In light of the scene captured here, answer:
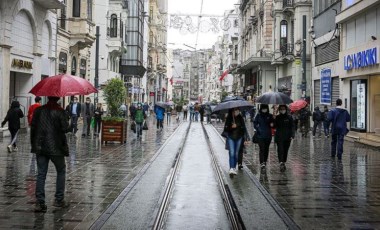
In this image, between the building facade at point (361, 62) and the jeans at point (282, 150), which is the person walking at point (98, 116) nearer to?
the building facade at point (361, 62)

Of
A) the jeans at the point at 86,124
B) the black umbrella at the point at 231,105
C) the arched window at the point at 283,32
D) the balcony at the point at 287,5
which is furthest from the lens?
the arched window at the point at 283,32

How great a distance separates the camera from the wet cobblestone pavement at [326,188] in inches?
311

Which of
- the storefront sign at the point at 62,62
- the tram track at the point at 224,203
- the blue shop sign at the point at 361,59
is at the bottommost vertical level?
the tram track at the point at 224,203

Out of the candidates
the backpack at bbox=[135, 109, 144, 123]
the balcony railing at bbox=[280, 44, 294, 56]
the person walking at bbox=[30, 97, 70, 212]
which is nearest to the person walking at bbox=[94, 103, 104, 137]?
the backpack at bbox=[135, 109, 144, 123]

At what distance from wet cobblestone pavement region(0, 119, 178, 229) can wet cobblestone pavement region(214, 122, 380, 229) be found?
10.1 ft

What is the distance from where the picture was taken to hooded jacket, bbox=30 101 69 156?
8.27m

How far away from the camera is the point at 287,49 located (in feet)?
138

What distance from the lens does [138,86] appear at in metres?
68.2

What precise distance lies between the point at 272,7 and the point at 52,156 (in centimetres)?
4191

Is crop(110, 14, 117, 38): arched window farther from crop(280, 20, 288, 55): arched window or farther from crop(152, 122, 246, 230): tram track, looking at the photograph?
crop(152, 122, 246, 230): tram track

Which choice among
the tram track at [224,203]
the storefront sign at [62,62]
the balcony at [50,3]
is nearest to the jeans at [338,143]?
the tram track at [224,203]

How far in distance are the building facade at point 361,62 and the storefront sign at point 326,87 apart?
10.8 feet

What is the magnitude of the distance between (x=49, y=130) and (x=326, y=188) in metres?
5.63

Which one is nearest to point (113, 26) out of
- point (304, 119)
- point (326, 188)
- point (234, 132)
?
point (304, 119)
